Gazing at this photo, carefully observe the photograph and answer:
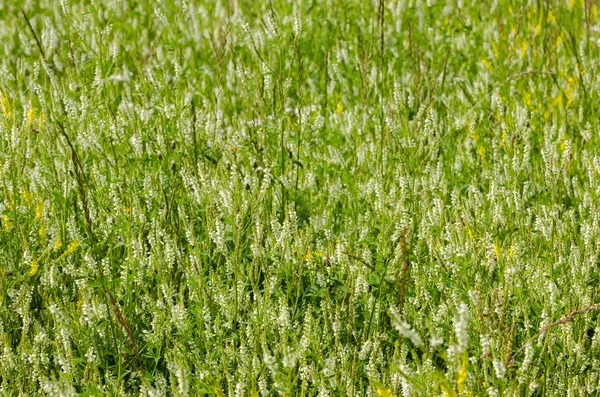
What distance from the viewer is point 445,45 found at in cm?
505

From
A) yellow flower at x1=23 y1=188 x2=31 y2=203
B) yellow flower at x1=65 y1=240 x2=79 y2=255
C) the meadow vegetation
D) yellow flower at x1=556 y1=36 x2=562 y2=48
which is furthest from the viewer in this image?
yellow flower at x1=556 y1=36 x2=562 y2=48

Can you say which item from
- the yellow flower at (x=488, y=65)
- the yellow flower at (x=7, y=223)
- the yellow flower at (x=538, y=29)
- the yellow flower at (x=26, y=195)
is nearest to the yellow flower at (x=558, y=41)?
the yellow flower at (x=538, y=29)

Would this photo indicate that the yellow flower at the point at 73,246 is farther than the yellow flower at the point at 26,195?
No

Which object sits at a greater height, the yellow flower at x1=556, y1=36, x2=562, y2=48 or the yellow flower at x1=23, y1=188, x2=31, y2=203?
the yellow flower at x1=556, y1=36, x2=562, y2=48

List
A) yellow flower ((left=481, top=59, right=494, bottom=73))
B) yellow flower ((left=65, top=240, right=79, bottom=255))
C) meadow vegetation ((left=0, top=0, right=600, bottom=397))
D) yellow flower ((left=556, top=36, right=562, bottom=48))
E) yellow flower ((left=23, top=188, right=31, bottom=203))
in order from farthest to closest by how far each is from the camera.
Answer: yellow flower ((left=556, top=36, right=562, bottom=48)) → yellow flower ((left=481, top=59, right=494, bottom=73)) → yellow flower ((left=23, top=188, right=31, bottom=203)) → yellow flower ((left=65, top=240, right=79, bottom=255)) → meadow vegetation ((left=0, top=0, right=600, bottom=397))

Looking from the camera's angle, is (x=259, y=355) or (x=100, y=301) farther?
(x=100, y=301)

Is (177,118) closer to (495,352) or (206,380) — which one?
(206,380)

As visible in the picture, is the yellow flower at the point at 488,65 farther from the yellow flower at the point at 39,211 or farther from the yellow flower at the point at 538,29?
the yellow flower at the point at 39,211

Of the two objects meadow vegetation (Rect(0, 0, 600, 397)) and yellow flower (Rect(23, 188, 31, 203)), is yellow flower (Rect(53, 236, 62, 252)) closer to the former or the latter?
meadow vegetation (Rect(0, 0, 600, 397))

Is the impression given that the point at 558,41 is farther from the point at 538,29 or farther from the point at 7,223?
the point at 7,223

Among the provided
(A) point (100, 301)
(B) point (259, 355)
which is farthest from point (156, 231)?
(B) point (259, 355)

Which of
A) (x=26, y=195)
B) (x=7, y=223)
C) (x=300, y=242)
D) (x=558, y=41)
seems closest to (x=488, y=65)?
(x=558, y=41)

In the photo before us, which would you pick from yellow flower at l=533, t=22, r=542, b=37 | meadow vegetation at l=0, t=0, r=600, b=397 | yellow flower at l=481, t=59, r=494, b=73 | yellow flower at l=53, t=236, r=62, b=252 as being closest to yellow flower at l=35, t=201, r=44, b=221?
meadow vegetation at l=0, t=0, r=600, b=397

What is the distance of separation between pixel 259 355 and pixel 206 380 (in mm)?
210
